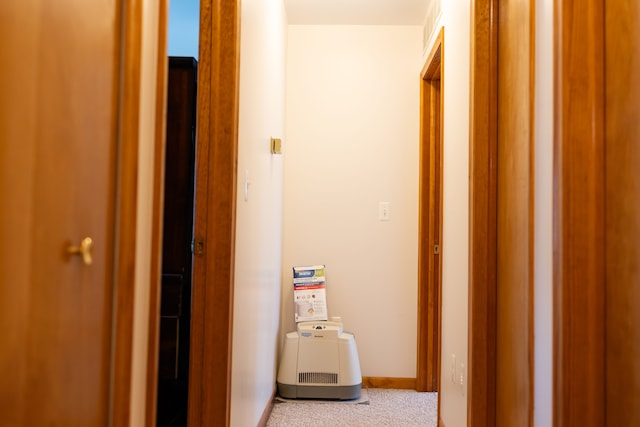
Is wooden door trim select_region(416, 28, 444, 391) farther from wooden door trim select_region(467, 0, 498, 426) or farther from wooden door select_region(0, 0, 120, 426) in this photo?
wooden door select_region(0, 0, 120, 426)

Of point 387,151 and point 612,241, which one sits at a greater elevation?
point 387,151

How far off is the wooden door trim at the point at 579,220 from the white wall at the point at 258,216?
111 cm

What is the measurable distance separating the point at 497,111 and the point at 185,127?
1.32m

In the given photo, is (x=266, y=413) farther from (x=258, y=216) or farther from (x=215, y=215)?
(x=215, y=215)

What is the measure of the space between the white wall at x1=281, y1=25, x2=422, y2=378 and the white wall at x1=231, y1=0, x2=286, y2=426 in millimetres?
271

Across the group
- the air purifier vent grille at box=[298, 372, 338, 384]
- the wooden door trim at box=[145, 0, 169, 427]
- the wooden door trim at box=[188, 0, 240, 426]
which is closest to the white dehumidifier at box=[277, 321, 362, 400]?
the air purifier vent grille at box=[298, 372, 338, 384]

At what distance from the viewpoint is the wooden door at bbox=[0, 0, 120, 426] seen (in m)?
0.78

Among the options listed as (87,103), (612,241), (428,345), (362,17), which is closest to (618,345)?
(612,241)

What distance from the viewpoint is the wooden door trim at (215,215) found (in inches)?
75.8

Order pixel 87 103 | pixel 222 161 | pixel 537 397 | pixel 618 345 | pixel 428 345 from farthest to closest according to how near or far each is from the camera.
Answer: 1. pixel 428 345
2. pixel 222 161
3. pixel 537 397
4. pixel 618 345
5. pixel 87 103

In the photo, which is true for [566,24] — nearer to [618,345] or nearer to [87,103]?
[618,345]

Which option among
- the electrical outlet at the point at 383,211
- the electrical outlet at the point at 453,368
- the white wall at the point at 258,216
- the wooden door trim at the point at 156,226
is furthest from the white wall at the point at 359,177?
the wooden door trim at the point at 156,226

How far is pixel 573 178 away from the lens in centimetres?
141

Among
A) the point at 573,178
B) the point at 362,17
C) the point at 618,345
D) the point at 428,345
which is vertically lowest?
the point at 428,345
